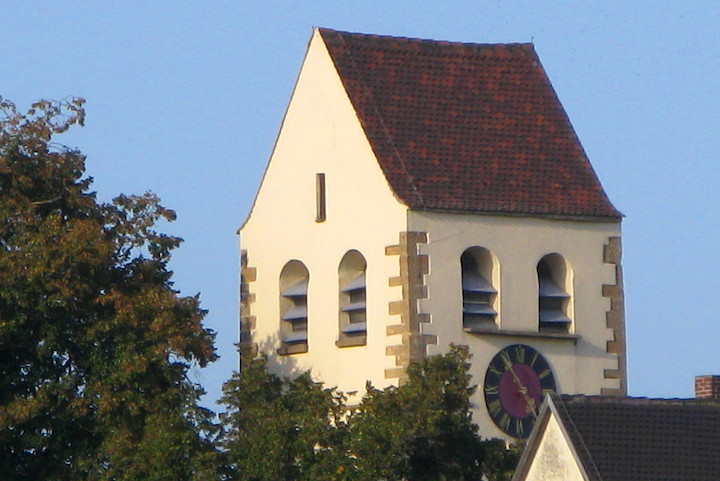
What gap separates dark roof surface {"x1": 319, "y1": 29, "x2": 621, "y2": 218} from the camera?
181 ft

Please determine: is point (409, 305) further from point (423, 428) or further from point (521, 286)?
point (423, 428)

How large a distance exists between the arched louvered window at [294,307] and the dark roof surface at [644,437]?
31.5 ft

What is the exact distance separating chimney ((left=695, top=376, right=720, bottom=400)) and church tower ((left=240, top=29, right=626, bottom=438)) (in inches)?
113

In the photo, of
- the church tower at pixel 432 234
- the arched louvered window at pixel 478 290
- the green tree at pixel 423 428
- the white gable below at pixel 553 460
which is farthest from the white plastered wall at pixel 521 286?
the white gable below at pixel 553 460

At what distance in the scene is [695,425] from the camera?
157ft

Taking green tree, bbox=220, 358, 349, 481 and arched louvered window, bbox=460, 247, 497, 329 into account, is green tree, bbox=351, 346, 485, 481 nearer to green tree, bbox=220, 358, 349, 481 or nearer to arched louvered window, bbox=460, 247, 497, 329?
green tree, bbox=220, 358, 349, 481

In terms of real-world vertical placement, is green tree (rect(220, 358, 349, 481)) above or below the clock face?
below

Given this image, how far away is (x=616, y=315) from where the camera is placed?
56.3 metres

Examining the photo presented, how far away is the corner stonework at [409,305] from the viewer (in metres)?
53.7

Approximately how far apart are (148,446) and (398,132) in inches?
346

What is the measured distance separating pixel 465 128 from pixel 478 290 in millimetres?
3117

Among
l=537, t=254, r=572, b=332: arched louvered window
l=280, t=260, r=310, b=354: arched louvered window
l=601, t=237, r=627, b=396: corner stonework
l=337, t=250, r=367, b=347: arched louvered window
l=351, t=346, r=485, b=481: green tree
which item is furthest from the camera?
l=280, t=260, r=310, b=354: arched louvered window

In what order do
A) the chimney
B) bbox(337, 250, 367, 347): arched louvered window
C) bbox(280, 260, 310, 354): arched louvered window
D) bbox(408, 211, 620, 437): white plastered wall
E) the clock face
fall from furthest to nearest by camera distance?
bbox(280, 260, 310, 354): arched louvered window < bbox(337, 250, 367, 347): arched louvered window < bbox(408, 211, 620, 437): white plastered wall < the clock face < the chimney

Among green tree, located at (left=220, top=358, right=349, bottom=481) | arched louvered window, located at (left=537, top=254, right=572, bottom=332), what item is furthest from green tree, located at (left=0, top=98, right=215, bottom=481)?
arched louvered window, located at (left=537, top=254, right=572, bottom=332)
